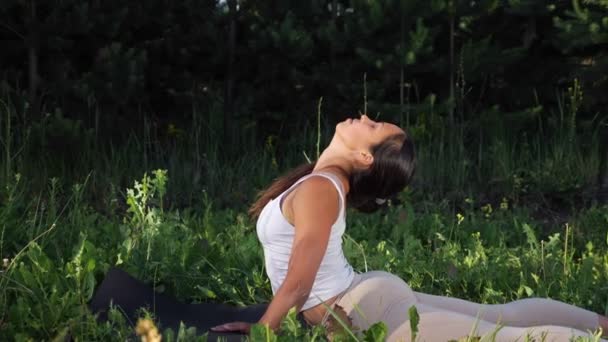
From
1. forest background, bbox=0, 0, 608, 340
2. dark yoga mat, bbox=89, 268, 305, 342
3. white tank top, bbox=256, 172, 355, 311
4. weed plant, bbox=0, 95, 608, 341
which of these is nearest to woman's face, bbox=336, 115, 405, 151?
white tank top, bbox=256, 172, 355, 311

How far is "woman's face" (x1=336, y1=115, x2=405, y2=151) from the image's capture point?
3.14m

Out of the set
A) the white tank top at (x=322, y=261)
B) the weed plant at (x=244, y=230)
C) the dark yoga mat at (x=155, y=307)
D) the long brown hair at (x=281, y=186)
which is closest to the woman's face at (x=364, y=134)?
the white tank top at (x=322, y=261)

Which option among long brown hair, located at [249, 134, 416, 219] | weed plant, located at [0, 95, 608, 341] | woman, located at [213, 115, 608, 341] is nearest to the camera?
woman, located at [213, 115, 608, 341]

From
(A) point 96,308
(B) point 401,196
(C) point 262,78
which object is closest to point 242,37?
(C) point 262,78

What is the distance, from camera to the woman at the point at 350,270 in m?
2.94

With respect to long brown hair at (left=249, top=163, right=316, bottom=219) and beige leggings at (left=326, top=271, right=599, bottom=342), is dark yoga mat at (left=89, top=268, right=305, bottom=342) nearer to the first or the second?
long brown hair at (left=249, top=163, right=316, bottom=219)

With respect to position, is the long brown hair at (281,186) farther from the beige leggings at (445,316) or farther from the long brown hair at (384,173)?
the beige leggings at (445,316)

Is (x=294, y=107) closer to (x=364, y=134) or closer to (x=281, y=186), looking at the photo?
(x=281, y=186)

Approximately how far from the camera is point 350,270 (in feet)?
10.6

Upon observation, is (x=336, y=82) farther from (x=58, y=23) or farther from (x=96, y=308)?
(x=96, y=308)

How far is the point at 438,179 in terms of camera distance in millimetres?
7145

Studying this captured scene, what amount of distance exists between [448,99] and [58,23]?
3240mm

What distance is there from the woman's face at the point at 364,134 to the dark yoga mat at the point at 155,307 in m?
0.87

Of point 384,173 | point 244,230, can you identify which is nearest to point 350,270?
point 384,173
